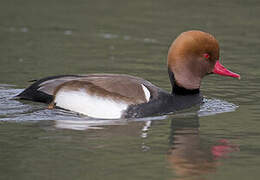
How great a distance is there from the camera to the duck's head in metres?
7.72

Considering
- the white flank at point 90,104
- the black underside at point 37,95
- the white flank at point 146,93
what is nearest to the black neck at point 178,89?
the white flank at point 146,93

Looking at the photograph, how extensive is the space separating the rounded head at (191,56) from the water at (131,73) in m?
0.40

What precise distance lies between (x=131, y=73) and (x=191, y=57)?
81.4 inches

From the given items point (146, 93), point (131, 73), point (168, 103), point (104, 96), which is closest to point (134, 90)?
point (146, 93)

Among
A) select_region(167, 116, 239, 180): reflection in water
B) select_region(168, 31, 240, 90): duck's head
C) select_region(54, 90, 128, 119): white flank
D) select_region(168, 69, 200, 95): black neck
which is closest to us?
select_region(167, 116, 239, 180): reflection in water

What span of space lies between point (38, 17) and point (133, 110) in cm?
716

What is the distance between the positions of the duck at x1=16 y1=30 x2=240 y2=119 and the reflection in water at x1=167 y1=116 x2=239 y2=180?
44 centimetres

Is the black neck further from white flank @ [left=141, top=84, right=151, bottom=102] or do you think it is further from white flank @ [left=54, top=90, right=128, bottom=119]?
white flank @ [left=54, top=90, right=128, bottom=119]

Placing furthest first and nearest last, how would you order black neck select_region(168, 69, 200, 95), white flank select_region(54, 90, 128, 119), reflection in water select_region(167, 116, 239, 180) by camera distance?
black neck select_region(168, 69, 200, 95) → white flank select_region(54, 90, 128, 119) → reflection in water select_region(167, 116, 239, 180)

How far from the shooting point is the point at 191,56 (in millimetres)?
7816

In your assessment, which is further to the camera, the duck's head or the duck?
the duck's head

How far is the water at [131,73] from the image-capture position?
563 centimetres

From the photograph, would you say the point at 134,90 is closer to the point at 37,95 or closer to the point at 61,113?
the point at 61,113

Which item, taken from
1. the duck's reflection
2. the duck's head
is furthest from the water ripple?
the duck's head
